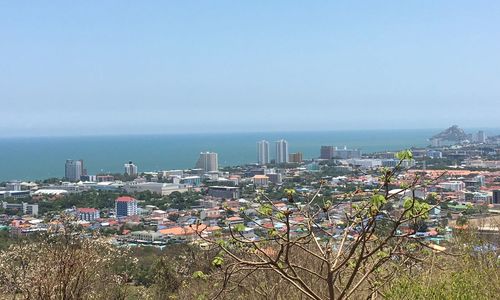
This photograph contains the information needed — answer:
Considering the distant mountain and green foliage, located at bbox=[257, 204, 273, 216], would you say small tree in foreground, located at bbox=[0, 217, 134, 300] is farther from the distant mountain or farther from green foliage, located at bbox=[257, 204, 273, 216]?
the distant mountain

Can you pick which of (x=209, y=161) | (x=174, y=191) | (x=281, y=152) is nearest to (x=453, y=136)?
(x=281, y=152)

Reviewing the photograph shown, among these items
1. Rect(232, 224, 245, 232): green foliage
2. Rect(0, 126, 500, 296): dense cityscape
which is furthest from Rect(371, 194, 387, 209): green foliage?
Rect(0, 126, 500, 296): dense cityscape

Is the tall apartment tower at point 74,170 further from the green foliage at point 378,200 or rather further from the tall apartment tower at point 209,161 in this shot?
the green foliage at point 378,200

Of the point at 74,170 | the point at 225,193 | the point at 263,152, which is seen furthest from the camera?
the point at 263,152

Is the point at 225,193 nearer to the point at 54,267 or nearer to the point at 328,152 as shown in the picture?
the point at 328,152

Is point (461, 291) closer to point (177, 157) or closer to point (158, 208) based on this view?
point (158, 208)

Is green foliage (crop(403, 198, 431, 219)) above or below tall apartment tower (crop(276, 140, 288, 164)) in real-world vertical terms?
above

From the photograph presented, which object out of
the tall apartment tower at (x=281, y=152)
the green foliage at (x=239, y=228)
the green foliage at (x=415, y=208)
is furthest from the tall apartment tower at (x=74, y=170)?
the green foliage at (x=415, y=208)

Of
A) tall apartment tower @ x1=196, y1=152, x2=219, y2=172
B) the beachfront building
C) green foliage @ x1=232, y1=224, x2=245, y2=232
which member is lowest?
the beachfront building

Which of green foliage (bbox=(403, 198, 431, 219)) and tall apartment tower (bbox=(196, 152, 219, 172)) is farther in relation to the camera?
tall apartment tower (bbox=(196, 152, 219, 172))

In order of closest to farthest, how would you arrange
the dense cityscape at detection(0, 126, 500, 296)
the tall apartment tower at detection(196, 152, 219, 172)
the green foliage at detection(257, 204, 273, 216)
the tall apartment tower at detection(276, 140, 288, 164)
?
the green foliage at detection(257, 204, 273, 216), the dense cityscape at detection(0, 126, 500, 296), the tall apartment tower at detection(196, 152, 219, 172), the tall apartment tower at detection(276, 140, 288, 164)

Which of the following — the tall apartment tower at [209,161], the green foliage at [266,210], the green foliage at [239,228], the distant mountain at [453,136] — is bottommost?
the tall apartment tower at [209,161]

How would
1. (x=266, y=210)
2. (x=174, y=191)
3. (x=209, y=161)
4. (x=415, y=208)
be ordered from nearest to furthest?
(x=415, y=208)
(x=266, y=210)
(x=174, y=191)
(x=209, y=161)
